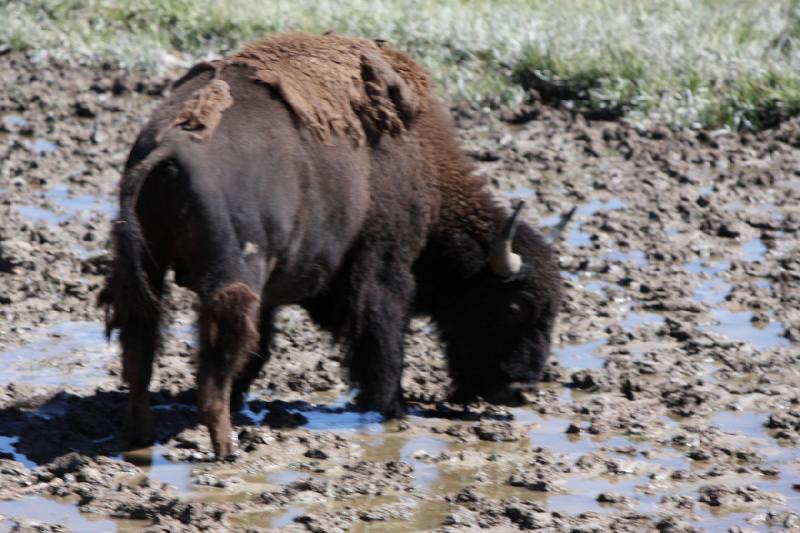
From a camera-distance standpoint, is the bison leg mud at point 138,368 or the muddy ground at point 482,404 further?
the bison leg mud at point 138,368

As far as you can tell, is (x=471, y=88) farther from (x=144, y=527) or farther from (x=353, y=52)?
(x=144, y=527)

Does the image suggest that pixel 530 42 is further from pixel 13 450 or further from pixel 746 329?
pixel 13 450

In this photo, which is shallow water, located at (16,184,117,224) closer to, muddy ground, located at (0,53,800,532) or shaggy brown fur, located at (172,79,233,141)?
muddy ground, located at (0,53,800,532)

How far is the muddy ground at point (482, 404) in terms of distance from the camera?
19.3 feet

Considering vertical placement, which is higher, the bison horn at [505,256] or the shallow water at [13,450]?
the bison horn at [505,256]

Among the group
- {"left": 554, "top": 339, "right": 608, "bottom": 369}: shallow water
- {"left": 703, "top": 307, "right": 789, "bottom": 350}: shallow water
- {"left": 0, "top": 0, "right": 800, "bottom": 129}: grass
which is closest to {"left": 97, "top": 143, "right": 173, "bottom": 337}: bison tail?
{"left": 554, "top": 339, "right": 608, "bottom": 369}: shallow water

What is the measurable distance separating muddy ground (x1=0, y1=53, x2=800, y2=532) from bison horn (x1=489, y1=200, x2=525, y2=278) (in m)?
0.69

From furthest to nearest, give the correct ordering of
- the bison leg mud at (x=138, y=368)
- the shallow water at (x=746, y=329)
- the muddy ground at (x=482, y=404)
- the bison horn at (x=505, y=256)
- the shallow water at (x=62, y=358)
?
the shallow water at (x=746, y=329) < the bison horn at (x=505, y=256) < the shallow water at (x=62, y=358) < the bison leg mud at (x=138, y=368) < the muddy ground at (x=482, y=404)

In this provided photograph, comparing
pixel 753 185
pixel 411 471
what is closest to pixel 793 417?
pixel 411 471

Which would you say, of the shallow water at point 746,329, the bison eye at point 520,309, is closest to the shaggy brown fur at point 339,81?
the bison eye at point 520,309

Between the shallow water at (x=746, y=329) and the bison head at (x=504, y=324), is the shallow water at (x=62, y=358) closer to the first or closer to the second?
the bison head at (x=504, y=324)

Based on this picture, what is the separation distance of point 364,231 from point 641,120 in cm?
677

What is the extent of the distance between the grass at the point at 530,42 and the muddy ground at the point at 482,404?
1.78m

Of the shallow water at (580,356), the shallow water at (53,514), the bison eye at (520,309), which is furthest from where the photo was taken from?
the shallow water at (580,356)
